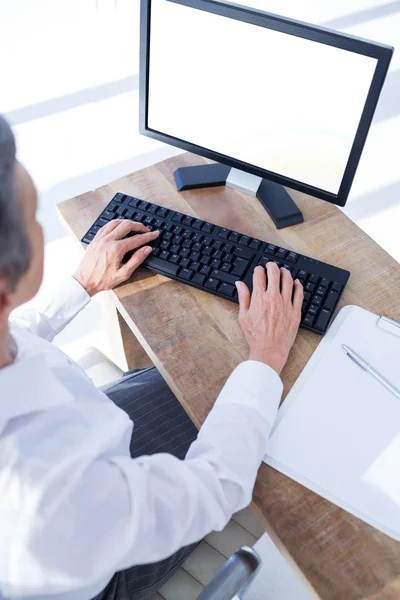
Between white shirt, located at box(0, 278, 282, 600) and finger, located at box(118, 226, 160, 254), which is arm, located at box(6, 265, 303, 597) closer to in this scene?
white shirt, located at box(0, 278, 282, 600)

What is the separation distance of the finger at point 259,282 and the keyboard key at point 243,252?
4 centimetres

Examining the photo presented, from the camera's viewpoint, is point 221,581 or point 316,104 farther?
point 316,104

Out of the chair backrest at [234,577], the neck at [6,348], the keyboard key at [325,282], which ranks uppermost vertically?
the neck at [6,348]

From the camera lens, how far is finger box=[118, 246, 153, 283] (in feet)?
3.49

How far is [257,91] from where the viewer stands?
103 centimetres

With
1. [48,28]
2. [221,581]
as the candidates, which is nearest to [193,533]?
[221,581]

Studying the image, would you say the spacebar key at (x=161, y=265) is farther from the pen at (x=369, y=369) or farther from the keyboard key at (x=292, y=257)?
the pen at (x=369, y=369)

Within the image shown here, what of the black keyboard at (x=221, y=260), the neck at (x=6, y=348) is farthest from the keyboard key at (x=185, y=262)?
the neck at (x=6, y=348)

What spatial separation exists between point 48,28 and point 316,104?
228 centimetres

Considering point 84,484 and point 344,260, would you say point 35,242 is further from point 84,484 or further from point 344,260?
point 344,260

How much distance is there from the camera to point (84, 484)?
632 mm

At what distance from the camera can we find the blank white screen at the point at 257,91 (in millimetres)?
955

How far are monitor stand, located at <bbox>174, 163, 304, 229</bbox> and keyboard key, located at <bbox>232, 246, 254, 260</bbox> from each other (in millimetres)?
129

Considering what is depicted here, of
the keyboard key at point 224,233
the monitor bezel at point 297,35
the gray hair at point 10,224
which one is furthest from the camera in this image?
the keyboard key at point 224,233
